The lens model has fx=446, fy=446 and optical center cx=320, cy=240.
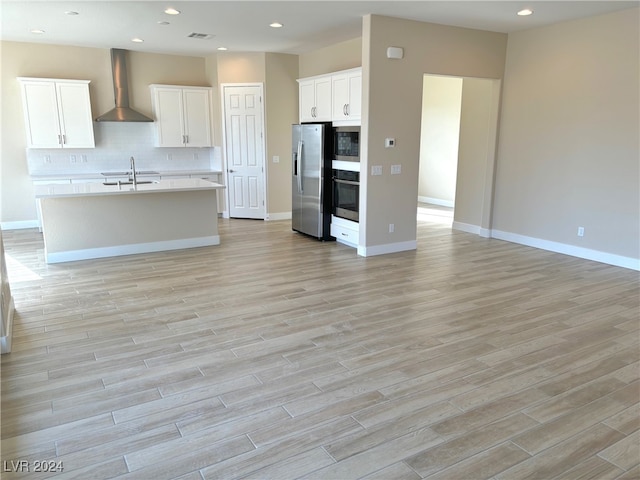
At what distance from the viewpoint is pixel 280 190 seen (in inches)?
335

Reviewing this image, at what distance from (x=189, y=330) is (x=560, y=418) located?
2695 millimetres

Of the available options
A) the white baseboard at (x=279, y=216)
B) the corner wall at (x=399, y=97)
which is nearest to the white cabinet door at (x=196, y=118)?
the white baseboard at (x=279, y=216)

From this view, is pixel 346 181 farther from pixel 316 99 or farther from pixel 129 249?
pixel 129 249

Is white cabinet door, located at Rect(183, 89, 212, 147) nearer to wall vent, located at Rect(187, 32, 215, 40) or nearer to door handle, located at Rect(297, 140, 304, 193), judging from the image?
wall vent, located at Rect(187, 32, 215, 40)

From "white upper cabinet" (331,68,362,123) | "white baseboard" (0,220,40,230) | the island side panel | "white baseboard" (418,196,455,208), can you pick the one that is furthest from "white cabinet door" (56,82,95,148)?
"white baseboard" (418,196,455,208)

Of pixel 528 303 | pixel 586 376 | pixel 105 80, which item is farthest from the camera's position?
pixel 105 80

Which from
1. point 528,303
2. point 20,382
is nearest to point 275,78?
point 528,303

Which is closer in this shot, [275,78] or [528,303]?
[528,303]

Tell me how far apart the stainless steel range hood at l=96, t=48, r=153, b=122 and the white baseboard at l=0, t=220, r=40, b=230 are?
2055mm

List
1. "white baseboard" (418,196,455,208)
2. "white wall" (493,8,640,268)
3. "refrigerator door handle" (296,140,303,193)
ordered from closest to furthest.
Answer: "white wall" (493,8,640,268)
"refrigerator door handle" (296,140,303,193)
"white baseboard" (418,196,455,208)

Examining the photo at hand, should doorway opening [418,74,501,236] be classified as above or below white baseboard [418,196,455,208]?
above

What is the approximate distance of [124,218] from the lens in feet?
19.1

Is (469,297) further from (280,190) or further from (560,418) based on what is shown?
(280,190)

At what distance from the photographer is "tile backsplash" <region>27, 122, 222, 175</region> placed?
7.57m
